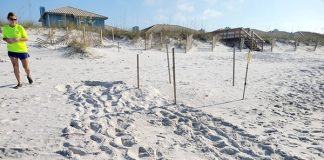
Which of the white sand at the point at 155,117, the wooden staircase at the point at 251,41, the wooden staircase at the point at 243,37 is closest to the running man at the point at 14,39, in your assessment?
the white sand at the point at 155,117

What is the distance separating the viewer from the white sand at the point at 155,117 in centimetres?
389

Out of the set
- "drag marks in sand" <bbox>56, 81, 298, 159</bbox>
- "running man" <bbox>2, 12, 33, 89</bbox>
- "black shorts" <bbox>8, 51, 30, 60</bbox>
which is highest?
"running man" <bbox>2, 12, 33, 89</bbox>

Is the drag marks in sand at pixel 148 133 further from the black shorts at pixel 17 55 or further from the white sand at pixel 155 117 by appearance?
the black shorts at pixel 17 55

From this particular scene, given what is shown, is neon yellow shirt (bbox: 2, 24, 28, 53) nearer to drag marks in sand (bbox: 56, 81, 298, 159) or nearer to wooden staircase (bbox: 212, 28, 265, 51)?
drag marks in sand (bbox: 56, 81, 298, 159)

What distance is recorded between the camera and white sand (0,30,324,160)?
389cm

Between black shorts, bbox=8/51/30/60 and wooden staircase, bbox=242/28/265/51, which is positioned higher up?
wooden staircase, bbox=242/28/265/51

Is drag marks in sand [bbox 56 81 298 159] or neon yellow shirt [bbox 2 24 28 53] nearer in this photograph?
drag marks in sand [bbox 56 81 298 159]

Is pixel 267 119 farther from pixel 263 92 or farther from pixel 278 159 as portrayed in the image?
pixel 263 92

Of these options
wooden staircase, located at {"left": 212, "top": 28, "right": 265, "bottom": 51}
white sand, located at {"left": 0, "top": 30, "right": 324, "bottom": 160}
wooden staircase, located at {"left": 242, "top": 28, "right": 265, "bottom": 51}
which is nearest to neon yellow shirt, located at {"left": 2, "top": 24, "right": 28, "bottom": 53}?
white sand, located at {"left": 0, "top": 30, "right": 324, "bottom": 160}

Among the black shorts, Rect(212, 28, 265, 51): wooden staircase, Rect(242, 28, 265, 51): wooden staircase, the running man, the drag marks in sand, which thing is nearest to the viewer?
the drag marks in sand

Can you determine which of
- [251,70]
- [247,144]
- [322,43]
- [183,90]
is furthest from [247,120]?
[322,43]

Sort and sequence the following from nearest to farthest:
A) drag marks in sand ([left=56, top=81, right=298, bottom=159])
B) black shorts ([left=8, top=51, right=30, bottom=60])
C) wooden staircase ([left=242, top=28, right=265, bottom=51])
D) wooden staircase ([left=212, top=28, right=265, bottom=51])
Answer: drag marks in sand ([left=56, top=81, right=298, bottom=159])
black shorts ([left=8, top=51, right=30, bottom=60])
wooden staircase ([left=242, top=28, right=265, bottom=51])
wooden staircase ([left=212, top=28, right=265, bottom=51])

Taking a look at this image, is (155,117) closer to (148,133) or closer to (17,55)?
(148,133)

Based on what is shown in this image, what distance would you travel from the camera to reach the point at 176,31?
21.8 m
